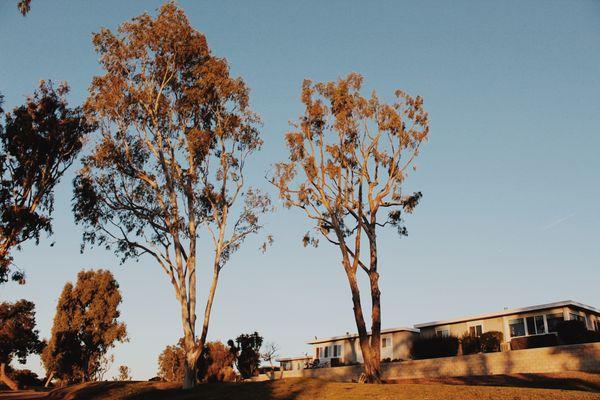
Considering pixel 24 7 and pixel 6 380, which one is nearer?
pixel 24 7

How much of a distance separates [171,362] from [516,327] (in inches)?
1406

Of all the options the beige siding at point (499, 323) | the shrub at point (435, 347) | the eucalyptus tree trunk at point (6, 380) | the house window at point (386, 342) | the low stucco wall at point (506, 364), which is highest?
the beige siding at point (499, 323)

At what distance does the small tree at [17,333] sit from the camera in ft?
173

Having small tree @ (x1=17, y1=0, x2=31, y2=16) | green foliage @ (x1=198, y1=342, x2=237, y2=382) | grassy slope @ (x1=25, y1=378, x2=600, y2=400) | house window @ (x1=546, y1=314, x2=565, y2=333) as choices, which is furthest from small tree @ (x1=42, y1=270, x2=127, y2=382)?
small tree @ (x1=17, y1=0, x2=31, y2=16)

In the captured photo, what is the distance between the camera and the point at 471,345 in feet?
114

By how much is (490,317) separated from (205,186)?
70.6ft

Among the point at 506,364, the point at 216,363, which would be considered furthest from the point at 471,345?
the point at 216,363

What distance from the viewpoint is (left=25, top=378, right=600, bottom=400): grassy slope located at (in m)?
18.1

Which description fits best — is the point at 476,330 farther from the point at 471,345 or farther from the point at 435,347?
the point at 471,345

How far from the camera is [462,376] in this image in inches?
1139

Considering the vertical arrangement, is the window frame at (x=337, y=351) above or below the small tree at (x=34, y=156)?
below

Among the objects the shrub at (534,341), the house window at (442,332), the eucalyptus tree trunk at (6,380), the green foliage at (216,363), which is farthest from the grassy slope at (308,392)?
the eucalyptus tree trunk at (6,380)

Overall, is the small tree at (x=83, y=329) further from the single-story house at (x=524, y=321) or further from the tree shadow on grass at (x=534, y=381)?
the tree shadow on grass at (x=534, y=381)

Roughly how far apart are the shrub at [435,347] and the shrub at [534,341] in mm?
3704
